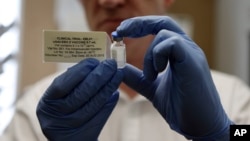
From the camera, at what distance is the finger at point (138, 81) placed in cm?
77

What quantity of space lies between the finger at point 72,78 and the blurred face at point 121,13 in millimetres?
298

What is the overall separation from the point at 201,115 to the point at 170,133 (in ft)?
1.08

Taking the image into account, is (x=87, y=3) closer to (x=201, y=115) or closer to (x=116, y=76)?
(x=116, y=76)

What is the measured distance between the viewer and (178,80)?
685mm

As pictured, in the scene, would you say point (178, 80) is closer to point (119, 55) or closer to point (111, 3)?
point (119, 55)

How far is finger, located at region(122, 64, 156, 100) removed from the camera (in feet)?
2.52

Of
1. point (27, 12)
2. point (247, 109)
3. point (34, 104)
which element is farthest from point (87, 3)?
point (247, 109)

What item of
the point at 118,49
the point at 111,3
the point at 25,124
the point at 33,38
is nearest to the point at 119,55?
the point at 118,49

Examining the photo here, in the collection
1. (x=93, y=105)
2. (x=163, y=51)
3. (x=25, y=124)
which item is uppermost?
(x=163, y=51)

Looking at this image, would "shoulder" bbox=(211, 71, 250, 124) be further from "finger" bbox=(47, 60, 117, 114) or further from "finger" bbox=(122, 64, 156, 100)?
"finger" bbox=(47, 60, 117, 114)

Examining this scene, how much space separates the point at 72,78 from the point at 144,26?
0.54 ft

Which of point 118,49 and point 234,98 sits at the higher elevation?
point 118,49

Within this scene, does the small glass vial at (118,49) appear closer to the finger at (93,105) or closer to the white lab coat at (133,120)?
the finger at (93,105)

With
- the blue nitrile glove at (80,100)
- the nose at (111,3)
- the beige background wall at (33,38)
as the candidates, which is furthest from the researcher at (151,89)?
the beige background wall at (33,38)
